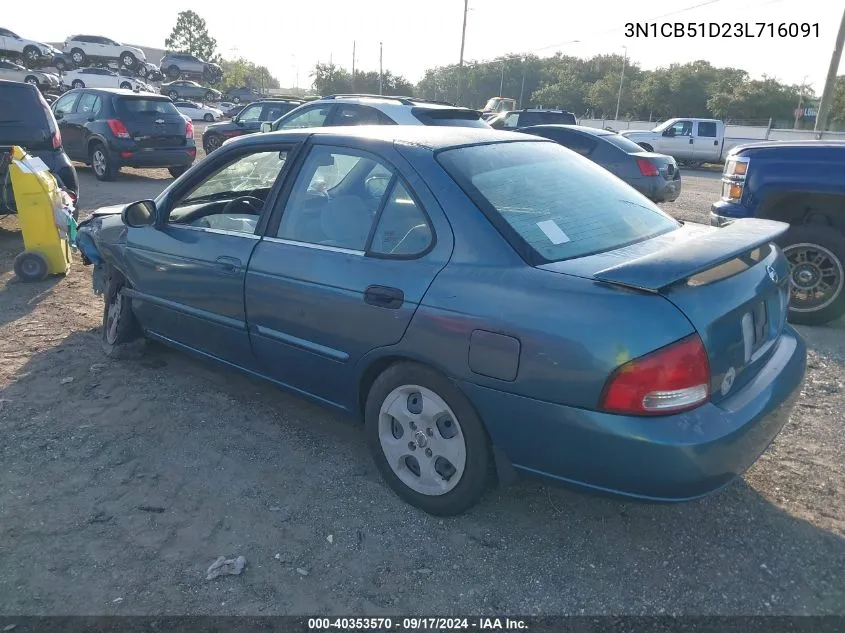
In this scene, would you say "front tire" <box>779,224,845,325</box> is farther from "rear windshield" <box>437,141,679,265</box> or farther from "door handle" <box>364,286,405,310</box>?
"door handle" <box>364,286,405,310</box>

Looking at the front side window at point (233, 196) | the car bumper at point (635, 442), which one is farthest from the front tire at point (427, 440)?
the front side window at point (233, 196)

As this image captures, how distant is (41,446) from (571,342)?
9.52 feet

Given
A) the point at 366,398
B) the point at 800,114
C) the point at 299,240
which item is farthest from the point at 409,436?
the point at 800,114

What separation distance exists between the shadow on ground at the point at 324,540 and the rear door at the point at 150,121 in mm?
10122

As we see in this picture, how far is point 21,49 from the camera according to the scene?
39625mm

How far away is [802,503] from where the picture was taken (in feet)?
10.1

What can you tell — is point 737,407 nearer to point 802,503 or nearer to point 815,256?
point 802,503

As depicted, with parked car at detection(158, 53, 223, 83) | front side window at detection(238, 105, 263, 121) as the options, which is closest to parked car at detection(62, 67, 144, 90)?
parked car at detection(158, 53, 223, 83)

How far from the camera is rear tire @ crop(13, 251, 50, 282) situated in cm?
623

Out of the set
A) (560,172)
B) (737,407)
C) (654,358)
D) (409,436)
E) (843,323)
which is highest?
(560,172)

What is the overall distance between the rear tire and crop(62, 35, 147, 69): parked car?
161ft

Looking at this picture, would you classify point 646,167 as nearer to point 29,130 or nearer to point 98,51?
point 29,130

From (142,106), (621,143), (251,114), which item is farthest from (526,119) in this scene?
(142,106)

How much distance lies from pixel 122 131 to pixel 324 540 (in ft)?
38.7
